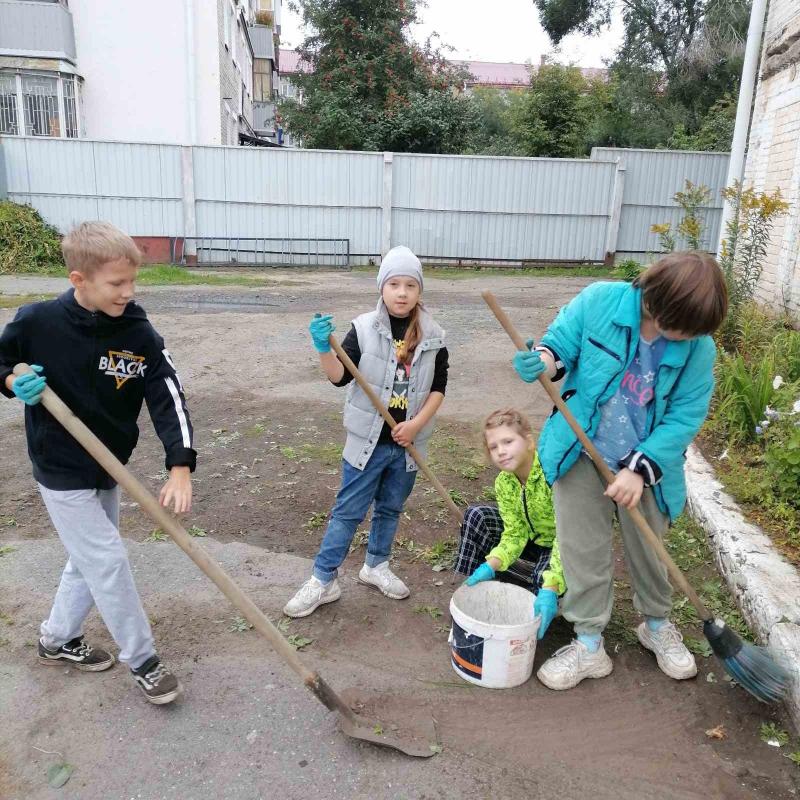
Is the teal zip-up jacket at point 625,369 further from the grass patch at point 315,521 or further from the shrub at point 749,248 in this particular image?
the shrub at point 749,248

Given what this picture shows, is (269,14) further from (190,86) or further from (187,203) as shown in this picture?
(187,203)

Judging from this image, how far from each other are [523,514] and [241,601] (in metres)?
1.37

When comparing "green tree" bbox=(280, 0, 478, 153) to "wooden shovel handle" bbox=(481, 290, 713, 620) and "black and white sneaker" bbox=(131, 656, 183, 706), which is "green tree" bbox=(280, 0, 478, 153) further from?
"black and white sneaker" bbox=(131, 656, 183, 706)

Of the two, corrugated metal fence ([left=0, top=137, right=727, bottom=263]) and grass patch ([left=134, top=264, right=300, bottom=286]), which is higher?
corrugated metal fence ([left=0, top=137, right=727, bottom=263])

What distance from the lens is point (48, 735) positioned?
2.42 metres

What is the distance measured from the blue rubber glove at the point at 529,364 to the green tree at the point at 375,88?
19290 mm

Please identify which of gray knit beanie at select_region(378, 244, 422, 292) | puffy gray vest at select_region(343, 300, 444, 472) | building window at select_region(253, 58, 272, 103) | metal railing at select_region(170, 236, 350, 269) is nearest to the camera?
gray knit beanie at select_region(378, 244, 422, 292)

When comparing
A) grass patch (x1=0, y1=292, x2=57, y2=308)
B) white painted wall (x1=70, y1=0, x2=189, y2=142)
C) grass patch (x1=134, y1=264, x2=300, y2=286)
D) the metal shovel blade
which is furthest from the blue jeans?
white painted wall (x1=70, y1=0, x2=189, y2=142)

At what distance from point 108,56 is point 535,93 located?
11.3 meters

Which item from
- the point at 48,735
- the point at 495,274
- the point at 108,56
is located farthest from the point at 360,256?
the point at 48,735

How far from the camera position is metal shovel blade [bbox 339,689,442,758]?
238 cm

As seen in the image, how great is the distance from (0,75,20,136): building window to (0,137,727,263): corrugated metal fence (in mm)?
2488

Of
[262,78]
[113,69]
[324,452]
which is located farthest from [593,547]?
[262,78]

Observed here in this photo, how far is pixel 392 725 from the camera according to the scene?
8.29 feet
